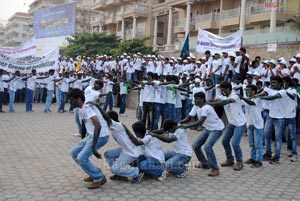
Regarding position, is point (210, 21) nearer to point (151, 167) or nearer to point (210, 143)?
point (210, 143)

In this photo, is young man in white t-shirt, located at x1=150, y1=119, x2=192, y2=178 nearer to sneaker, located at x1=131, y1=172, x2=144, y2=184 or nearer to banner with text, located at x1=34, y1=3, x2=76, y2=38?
sneaker, located at x1=131, y1=172, x2=144, y2=184

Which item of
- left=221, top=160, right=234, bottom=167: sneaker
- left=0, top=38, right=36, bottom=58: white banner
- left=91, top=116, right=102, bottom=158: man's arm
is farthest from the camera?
left=0, top=38, right=36, bottom=58: white banner

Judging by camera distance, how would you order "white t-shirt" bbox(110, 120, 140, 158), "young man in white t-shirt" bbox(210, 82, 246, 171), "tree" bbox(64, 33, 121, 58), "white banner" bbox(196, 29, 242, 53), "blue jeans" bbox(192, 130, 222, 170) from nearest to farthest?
"white t-shirt" bbox(110, 120, 140, 158) → "blue jeans" bbox(192, 130, 222, 170) → "young man in white t-shirt" bbox(210, 82, 246, 171) → "white banner" bbox(196, 29, 242, 53) → "tree" bbox(64, 33, 121, 58)

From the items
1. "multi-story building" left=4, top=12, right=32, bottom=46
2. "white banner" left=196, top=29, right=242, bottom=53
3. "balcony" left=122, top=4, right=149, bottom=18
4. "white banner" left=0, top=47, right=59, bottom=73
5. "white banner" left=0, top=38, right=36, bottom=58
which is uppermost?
"multi-story building" left=4, top=12, right=32, bottom=46

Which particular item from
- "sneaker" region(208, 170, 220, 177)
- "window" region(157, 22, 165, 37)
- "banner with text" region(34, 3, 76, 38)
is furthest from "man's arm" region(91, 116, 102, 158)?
"window" region(157, 22, 165, 37)

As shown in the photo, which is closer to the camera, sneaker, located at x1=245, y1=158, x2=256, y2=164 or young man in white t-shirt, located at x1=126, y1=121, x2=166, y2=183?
young man in white t-shirt, located at x1=126, y1=121, x2=166, y2=183

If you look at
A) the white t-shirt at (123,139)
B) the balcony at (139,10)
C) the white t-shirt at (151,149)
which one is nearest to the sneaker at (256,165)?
the white t-shirt at (151,149)

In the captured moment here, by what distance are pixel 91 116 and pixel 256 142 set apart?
374cm

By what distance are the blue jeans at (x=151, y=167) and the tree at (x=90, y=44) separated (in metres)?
26.5

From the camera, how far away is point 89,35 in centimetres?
3356

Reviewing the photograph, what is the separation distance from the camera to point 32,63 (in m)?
16.2

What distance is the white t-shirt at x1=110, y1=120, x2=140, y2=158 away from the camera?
5.82 meters

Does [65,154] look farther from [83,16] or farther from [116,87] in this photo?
[83,16]

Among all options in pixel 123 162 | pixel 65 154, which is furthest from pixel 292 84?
pixel 65 154
